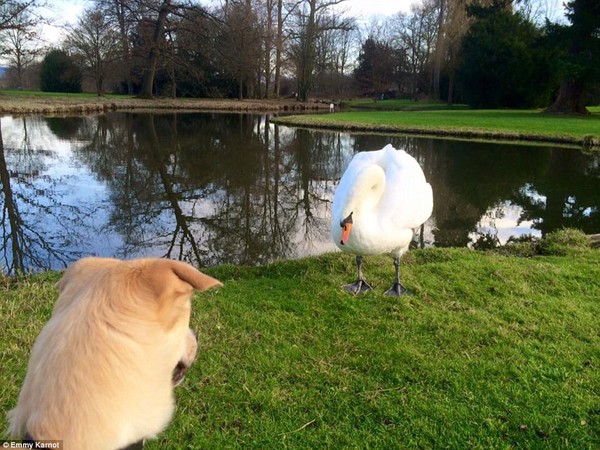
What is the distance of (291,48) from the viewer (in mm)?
44062

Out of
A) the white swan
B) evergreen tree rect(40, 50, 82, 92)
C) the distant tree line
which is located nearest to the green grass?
the distant tree line

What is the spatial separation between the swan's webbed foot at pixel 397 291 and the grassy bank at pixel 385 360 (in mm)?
152

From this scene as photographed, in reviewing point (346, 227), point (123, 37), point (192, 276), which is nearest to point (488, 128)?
point (346, 227)

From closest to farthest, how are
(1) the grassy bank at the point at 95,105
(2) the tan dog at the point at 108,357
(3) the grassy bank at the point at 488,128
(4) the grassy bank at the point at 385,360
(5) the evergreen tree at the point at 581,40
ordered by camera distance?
(2) the tan dog at the point at 108,357 → (4) the grassy bank at the point at 385,360 → (3) the grassy bank at the point at 488,128 → (5) the evergreen tree at the point at 581,40 → (1) the grassy bank at the point at 95,105

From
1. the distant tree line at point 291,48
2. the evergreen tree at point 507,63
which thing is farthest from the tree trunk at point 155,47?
the evergreen tree at point 507,63

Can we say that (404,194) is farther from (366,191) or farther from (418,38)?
(418,38)

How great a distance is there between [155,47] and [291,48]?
14219 millimetres

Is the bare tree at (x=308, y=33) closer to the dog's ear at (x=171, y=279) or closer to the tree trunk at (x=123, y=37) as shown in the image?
the tree trunk at (x=123, y=37)

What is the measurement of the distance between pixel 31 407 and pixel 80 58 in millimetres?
44958

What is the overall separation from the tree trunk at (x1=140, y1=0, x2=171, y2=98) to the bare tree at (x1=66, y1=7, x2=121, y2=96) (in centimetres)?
270

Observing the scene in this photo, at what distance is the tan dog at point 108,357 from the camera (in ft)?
3.70

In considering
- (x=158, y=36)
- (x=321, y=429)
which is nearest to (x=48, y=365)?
(x=321, y=429)

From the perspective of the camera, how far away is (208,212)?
8.02 m

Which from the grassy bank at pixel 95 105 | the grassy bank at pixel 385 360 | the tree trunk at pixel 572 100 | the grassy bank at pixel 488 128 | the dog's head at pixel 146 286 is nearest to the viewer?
the dog's head at pixel 146 286
